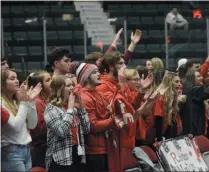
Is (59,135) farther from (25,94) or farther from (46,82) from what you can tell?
(46,82)

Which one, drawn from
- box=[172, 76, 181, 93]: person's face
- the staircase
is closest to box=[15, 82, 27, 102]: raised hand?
box=[172, 76, 181, 93]: person's face

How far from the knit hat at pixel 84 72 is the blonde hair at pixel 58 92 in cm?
41

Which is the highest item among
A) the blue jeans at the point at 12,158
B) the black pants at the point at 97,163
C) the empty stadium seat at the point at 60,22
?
the empty stadium seat at the point at 60,22

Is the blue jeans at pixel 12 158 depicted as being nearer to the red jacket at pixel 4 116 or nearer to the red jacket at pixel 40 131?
the red jacket at pixel 4 116

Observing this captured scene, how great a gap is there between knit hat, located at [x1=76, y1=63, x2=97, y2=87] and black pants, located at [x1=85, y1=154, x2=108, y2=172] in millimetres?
725

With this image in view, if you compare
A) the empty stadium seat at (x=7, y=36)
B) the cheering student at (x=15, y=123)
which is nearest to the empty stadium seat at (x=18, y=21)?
the empty stadium seat at (x=7, y=36)

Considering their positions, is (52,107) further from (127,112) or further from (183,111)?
(183,111)

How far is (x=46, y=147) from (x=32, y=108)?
2.26ft

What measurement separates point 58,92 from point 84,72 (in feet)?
1.65

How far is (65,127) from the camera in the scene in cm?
591

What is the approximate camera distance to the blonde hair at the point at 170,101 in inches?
296

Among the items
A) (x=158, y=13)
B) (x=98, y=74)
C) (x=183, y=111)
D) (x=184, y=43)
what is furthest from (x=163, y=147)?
(x=158, y=13)

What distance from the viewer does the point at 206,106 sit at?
27.7 feet

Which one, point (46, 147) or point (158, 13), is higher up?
point (158, 13)
